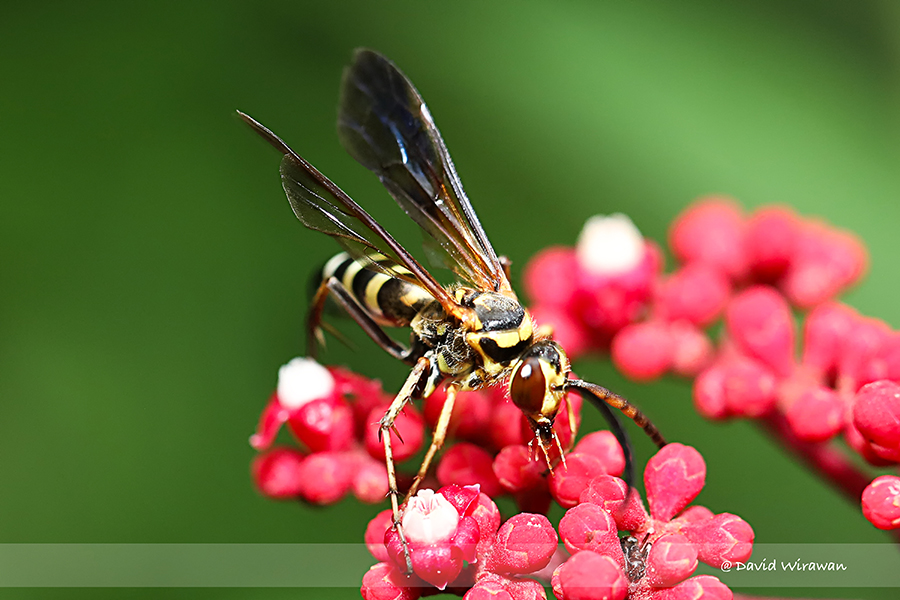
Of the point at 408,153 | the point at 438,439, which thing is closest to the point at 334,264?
the point at 408,153

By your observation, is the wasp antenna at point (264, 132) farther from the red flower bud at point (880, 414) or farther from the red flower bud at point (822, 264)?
the red flower bud at point (822, 264)

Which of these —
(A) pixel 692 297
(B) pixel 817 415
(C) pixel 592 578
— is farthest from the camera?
(A) pixel 692 297

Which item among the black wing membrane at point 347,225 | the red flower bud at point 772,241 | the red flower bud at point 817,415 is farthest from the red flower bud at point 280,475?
the red flower bud at point 772,241

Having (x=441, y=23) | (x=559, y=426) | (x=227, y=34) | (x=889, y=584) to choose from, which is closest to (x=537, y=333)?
(x=559, y=426)

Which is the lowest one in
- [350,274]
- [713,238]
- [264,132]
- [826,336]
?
[264,132]

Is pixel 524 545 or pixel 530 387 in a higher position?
pixel 530 387

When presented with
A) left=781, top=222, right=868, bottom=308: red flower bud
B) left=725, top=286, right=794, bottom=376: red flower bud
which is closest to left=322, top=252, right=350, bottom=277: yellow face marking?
left=725, top=286, right=794, bottom=376: red flower bud

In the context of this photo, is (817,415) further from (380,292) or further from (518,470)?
(380,292)
